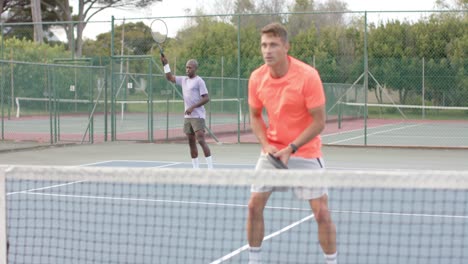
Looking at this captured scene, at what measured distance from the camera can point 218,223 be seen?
7.21 metres

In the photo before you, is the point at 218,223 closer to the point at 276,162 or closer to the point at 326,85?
the point at 276,162

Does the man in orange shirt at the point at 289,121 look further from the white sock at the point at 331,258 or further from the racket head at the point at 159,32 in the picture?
the racket head at the point at 159,32

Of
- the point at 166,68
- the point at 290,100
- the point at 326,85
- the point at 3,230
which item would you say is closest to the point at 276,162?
the point at 290,100

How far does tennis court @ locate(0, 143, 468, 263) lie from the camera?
458 centimetres

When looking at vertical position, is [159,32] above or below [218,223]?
above

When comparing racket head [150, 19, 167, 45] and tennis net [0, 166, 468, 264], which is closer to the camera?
tennis net [0, 166, 468, 264]

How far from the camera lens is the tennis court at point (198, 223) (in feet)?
15.0

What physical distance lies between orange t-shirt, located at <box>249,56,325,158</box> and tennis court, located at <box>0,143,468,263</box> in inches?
28.3

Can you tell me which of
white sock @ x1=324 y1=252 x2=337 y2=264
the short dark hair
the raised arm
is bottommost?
white sock @ x1=324 y1=252 x2=337 y2=264

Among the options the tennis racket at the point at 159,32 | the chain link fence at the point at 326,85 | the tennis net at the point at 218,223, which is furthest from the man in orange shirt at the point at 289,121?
the chain link fence at the point at 326,85

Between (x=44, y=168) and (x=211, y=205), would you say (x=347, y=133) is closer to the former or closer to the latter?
(x=211, y=205)

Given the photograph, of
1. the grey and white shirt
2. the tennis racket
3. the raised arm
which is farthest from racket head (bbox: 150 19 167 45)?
the raised arm

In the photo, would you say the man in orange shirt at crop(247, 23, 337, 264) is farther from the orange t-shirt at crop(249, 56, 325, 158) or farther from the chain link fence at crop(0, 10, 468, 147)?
the chain link fence at crop(0, 10, 468, 147)

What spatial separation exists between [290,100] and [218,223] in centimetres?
247
